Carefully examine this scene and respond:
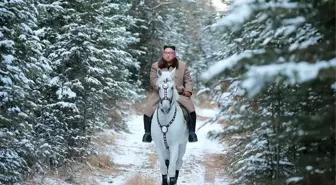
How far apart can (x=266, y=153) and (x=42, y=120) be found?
6.01 m

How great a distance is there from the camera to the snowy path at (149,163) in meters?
11.4

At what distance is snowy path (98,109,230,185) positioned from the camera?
1137 cm

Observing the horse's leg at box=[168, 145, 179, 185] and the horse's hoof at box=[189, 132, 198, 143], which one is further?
the horse's hoof at box=[189, 132, 198, 143]

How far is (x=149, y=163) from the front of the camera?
13.9 m

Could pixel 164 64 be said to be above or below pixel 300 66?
above

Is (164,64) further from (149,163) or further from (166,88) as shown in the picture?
(149,163)

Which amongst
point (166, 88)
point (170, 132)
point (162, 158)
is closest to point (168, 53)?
point (166, 88)

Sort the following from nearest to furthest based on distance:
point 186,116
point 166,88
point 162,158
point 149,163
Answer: point 166,88 < point 162,158 < point 186,116 < point 149,163

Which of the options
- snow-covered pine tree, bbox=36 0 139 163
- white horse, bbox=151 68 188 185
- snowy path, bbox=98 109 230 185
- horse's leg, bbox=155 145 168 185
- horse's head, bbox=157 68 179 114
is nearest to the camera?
horse's head, bbox=157 68 179 114

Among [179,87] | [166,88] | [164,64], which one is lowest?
[166,88]

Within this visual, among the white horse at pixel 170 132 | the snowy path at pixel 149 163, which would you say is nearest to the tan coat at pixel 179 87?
the white horse at pixel 170 132

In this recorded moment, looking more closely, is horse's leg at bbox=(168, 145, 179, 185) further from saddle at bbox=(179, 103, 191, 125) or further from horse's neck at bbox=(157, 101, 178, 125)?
saddle at bbox=(179, 103, 191, 125)

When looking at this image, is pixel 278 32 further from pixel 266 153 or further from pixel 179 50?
pixel 179 50

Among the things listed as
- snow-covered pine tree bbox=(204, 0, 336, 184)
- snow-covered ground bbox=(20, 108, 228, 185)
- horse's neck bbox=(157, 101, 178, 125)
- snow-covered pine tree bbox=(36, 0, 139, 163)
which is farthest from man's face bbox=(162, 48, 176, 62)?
snow-covered pine tree bbox=(204, 0, 336, 184)
